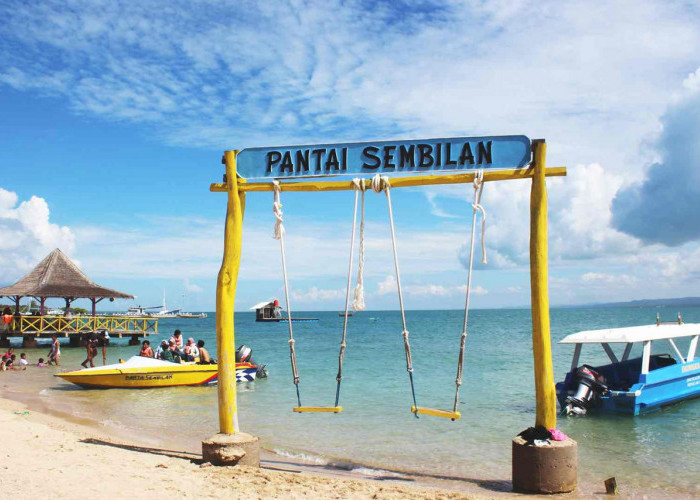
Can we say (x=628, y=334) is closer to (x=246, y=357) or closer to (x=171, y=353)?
(x=246, y=357)

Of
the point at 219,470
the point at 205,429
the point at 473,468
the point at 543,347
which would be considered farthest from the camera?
the point at 205,429

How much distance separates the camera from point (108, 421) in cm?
1239

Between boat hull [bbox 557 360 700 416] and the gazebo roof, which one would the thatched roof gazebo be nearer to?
the gazebo roof

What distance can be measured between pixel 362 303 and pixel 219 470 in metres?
2.50

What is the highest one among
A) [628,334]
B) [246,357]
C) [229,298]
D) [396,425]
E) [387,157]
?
[387,157]

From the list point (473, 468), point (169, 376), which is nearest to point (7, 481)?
point (473, 468)

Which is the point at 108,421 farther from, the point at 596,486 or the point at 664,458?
the point at 664,458

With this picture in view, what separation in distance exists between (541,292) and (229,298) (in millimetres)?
3583

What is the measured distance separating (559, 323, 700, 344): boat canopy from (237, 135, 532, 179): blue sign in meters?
8.07

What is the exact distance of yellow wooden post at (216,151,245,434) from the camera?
6988 millimetres

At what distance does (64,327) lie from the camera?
3591 cm

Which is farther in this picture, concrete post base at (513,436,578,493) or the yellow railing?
the yellow railing

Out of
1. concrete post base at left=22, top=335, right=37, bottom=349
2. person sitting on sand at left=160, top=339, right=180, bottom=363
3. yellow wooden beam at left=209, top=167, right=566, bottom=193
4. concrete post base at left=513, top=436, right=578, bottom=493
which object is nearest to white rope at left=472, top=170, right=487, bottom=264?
yellow wooden beam at left=209, top=167, right=566, bottom=193

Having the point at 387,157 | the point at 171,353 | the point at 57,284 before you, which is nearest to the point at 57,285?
the point at 57,284
